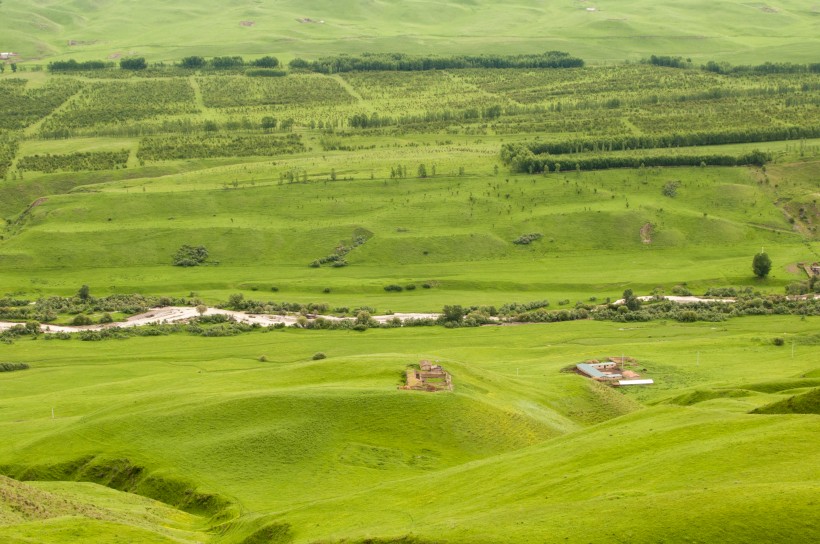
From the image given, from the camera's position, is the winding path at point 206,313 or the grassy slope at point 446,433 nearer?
the grassy slope at point 446,433

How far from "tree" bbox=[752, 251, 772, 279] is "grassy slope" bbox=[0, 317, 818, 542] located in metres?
29.0

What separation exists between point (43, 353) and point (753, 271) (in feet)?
383

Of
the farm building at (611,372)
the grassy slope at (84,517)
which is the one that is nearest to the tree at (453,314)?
the farm building at (611,372)

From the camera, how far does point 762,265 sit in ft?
584

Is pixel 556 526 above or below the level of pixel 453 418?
above

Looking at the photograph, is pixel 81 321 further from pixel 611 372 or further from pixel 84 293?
pixel 611 372

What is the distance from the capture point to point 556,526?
2254 inches

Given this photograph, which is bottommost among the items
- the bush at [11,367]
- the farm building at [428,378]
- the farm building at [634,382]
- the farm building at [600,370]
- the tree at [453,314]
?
the bush at [11,367]

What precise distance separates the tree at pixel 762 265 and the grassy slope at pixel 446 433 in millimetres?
28970

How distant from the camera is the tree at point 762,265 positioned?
583ft

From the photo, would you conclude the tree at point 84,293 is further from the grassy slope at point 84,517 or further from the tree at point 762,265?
the tree at point 762,265

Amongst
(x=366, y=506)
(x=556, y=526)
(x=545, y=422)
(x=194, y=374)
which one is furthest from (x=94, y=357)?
(x=556, y=526)

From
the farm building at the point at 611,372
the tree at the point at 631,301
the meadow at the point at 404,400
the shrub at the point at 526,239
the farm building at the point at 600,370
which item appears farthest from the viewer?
the shrub at the point at 526,239

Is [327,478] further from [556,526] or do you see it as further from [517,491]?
[556,526]
